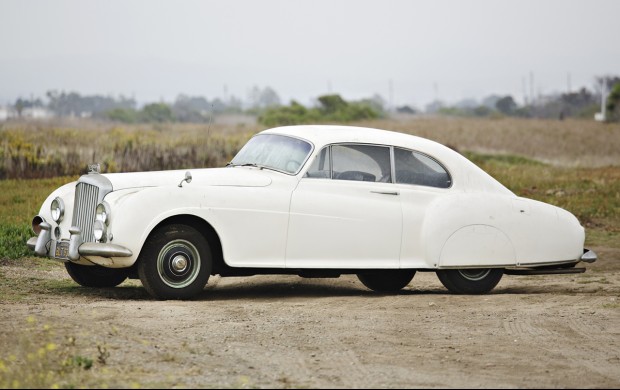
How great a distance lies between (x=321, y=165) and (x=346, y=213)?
1.73 ft

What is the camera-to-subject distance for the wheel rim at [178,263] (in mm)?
10188

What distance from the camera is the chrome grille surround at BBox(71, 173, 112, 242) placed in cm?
1029

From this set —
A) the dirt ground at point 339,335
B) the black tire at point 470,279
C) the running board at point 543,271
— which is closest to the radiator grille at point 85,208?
the dirt ground at point 339,335

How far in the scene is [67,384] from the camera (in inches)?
260

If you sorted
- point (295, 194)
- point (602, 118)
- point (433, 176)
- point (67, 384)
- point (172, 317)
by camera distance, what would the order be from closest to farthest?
point (67, 384) → point (172, 317) → point (295, 194) → point (433, 176) → point (602, 118)

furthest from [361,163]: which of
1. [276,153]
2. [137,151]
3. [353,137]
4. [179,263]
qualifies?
[137,151]

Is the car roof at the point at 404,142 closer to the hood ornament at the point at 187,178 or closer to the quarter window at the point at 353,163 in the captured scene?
the quarter window at the point at 353,163

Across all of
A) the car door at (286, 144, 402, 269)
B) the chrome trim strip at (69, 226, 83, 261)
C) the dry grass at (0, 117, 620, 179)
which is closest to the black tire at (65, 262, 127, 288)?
the chrome trim strip at (69, 226, 83, 261)

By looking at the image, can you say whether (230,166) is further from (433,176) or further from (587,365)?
(587,365)

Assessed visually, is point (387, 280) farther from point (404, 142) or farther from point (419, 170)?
point (404, 142)

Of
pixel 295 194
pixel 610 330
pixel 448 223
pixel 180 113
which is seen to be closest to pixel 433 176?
pixel 448 223

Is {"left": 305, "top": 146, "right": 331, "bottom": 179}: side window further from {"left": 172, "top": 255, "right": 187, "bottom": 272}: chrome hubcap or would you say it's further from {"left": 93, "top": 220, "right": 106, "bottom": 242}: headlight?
{"left": 93, "top": 220, "right": 106, "bottom": 242}: headlight

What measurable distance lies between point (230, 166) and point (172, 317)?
2.63 metres

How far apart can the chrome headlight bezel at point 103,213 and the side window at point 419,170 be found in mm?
2939
